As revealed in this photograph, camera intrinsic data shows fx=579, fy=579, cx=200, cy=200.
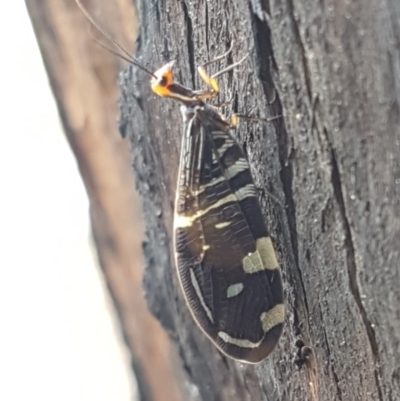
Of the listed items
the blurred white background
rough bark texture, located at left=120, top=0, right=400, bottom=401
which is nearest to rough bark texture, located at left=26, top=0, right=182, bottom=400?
the blurred white background

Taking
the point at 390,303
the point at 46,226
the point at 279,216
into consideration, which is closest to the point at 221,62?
the point at 279,216

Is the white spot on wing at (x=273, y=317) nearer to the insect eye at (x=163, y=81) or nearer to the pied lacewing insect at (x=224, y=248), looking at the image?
the pied lacewing insect at (x=224, y=248)

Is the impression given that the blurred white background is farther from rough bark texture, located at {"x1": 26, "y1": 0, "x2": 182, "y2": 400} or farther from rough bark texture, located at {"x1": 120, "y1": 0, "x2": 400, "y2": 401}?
rough bark texture, located at {"x1": 120, "y1": 0, "x2": 400, "y2": 401}

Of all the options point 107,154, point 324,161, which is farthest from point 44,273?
point 324,161

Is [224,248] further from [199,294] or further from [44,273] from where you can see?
[44,273]

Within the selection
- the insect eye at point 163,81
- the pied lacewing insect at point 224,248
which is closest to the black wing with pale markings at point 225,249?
the pied lacewing insect at point 224,248

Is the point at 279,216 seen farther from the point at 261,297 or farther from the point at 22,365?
the point at 22,365
